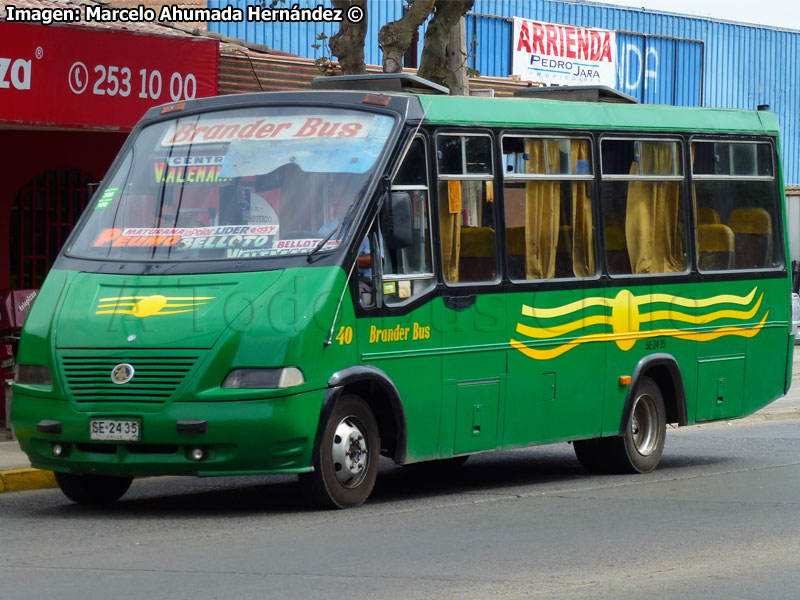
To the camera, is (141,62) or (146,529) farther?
(141,62)

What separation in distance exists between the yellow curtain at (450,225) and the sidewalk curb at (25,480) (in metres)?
3.43

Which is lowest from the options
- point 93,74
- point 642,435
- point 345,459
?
point 642,435

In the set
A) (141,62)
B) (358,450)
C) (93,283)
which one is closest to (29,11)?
(141,62)

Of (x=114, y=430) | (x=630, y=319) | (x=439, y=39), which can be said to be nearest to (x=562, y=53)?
(x=439, y=39)

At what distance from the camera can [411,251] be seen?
10.9 meters

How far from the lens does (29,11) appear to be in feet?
52.7

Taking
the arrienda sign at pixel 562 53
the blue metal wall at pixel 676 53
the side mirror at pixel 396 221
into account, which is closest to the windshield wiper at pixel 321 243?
the side mirror at pixel 396 221

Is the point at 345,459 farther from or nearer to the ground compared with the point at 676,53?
nearer to the ground

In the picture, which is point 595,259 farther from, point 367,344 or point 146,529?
point 146,529

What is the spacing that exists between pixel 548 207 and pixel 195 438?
147 inches

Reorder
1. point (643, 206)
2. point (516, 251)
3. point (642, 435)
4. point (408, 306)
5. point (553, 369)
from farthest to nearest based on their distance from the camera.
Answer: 1. point (642, 435)
2. point (643, 206)
3. point (553, 369)
4. point (516, 251)
5. point (408, 306)

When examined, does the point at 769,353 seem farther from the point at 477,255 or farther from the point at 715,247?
the point at 477,255

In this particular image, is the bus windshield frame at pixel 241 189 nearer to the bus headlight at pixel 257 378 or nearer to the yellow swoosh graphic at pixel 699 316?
the bus headlight at pixel 257 378

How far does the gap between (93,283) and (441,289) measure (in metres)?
2.35
